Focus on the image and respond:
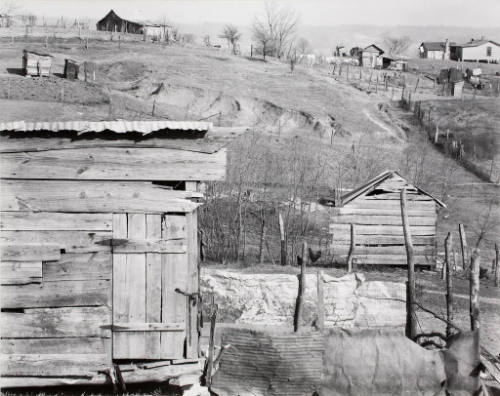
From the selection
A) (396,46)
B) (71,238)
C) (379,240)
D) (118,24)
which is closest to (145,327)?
(71,238)

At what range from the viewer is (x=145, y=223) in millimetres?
8961

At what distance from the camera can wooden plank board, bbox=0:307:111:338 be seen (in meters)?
8.84

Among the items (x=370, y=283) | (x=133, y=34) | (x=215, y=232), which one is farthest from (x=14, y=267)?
(x=133, y=34)

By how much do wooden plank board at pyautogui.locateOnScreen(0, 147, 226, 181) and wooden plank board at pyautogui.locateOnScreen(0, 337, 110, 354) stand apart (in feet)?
6.78

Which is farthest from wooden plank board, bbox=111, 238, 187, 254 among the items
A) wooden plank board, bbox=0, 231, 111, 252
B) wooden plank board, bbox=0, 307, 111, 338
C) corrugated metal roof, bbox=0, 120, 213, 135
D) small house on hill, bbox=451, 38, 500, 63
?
small house on hill, bbox=451, 38, 500, 63

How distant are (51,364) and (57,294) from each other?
0.89 metres

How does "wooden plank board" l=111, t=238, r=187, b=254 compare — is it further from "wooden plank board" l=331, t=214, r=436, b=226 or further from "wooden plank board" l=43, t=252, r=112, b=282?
"wooden plank board" l=331, t=214, r=436, b=226

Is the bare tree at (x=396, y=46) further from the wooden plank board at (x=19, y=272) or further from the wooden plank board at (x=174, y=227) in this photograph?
the wooden plank board at (x=19, y=272)

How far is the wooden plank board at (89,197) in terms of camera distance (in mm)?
8820

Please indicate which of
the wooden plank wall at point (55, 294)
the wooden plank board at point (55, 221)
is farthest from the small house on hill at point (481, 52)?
the wooden plank wall at point (55, 294)

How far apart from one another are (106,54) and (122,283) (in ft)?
134

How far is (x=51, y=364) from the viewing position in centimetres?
884

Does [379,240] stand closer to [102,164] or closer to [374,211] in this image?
[374,211]

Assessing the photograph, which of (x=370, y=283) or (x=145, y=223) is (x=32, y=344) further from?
(x=370, y=283)
